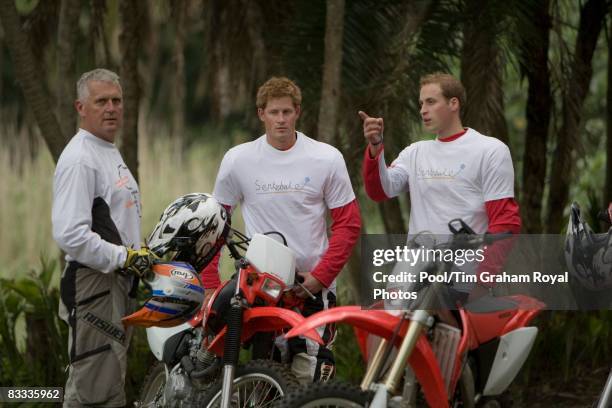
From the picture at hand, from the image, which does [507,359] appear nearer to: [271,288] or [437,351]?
[437,351]

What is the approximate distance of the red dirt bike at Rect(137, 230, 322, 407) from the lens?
529 cm

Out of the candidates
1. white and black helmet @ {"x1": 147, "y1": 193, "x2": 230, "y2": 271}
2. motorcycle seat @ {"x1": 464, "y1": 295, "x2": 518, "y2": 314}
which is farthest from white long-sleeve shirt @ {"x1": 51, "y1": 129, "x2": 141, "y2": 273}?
motorcycle seat @ {"x1": 464, "y1": 295, "x2": 518, "y2": 314}

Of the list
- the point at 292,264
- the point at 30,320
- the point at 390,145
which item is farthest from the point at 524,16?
the point at 30,320

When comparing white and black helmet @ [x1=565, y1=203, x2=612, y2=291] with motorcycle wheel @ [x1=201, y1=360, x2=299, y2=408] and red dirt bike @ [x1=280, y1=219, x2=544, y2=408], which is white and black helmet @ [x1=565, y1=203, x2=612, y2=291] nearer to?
red dirt bike @ [x1=280, y1=219, x2=544, y2=408]

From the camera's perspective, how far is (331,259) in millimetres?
5895

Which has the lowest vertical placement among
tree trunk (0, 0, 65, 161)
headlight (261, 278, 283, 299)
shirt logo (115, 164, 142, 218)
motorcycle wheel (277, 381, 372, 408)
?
motorcycle wheel (277, 381, 372, 408)

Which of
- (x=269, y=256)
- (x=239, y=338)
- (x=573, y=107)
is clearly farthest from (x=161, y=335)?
(x=573, y=107)

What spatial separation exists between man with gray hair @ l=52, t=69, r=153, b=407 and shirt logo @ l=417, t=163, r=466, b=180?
1410 mm

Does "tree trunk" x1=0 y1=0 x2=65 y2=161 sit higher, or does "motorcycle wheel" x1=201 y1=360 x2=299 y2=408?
"tree trunk" x1=0 y1=0 x2=65 y2=161

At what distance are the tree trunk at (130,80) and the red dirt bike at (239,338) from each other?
9.48ft

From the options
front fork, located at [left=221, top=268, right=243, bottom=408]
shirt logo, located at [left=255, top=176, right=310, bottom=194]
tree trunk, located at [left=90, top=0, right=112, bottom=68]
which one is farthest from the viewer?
tree trunk, located at [left=90, top=0, right=112, bottom=68]

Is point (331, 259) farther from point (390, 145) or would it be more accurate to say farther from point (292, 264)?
point (390, 145)

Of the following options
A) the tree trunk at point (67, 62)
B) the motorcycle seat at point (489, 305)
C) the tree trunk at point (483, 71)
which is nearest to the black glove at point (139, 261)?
the motorcycle seat at point (489, 305)

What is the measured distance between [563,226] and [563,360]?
4.12ft
